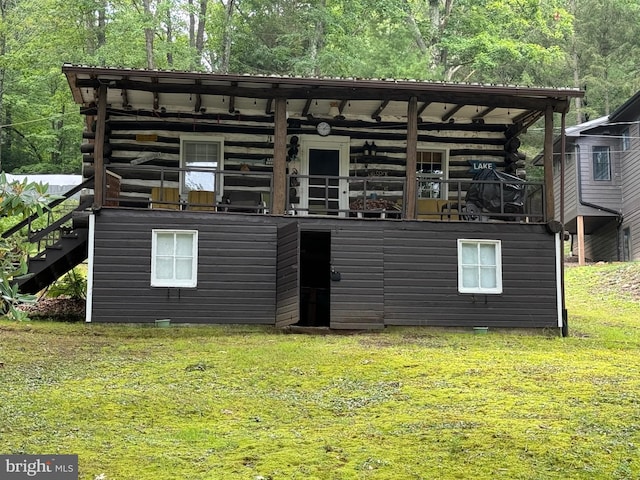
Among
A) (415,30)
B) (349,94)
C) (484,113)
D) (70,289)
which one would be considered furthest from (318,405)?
(415,30)

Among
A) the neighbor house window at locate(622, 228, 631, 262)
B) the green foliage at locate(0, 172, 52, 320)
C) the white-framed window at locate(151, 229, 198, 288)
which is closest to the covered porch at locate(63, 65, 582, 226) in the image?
the white-framed window at locate(151, 229, 198, 288)

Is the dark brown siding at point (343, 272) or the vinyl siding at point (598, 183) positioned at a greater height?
the vinyl siding at point (598, 183)

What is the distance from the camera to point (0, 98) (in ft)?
115

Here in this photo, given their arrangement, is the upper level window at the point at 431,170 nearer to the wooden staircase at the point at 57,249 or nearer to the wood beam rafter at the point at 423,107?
the wood beam rafter at the point at 423,107

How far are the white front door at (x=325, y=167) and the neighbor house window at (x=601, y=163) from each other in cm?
1507

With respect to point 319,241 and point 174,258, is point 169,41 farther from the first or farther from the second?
point 174,258

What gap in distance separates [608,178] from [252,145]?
17116 mm

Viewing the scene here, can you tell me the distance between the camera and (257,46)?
35.0 metres

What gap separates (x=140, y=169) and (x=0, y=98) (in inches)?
829

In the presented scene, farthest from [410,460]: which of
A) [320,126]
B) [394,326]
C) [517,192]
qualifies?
[320,126]

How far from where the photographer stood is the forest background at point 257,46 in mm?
32750

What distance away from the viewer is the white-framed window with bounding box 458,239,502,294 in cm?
1655

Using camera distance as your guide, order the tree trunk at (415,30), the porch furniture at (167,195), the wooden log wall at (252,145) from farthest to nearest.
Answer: the tree trunk at (415,30) → the wooden log wall at (252,145) → the porch furniture at (167,195)

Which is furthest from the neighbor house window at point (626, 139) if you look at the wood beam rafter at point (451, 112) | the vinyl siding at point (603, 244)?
the wood beam rafter at point (451, 112)
